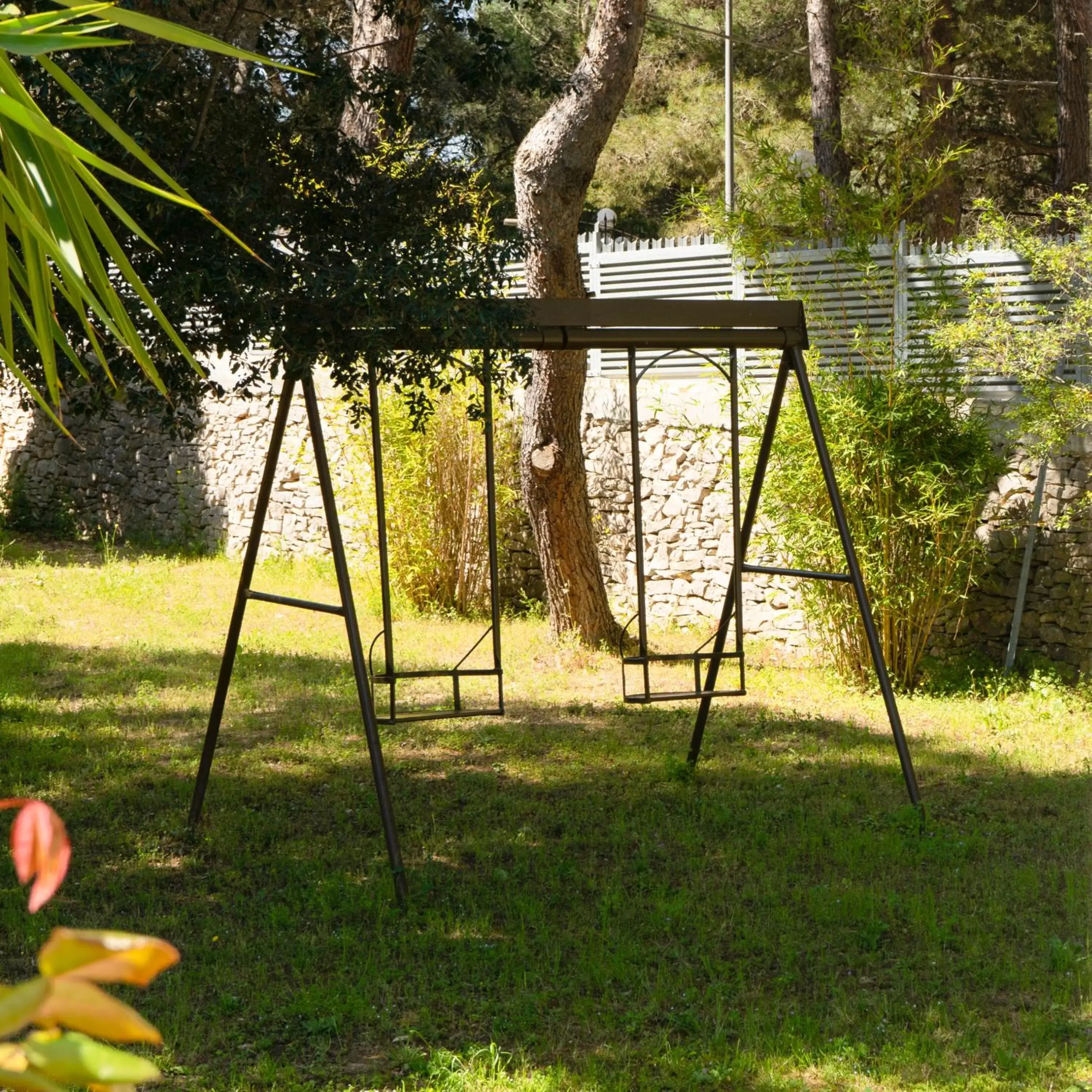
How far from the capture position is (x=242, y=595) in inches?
158

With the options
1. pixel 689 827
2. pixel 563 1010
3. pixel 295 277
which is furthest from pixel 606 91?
pixel 563 1010

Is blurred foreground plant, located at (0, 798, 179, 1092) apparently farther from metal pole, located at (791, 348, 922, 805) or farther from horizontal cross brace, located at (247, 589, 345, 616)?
metal pole, located at (791, 348, 922, 805)

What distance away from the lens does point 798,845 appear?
429cm

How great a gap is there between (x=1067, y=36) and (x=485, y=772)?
7302 millimetres

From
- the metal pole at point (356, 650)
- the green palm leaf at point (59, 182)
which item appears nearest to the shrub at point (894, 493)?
the metal pole at point (356, 650)

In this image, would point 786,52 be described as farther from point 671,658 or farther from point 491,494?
point 671,658

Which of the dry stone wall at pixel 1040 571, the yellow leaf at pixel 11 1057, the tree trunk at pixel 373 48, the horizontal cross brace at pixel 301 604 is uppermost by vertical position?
the tree trunk at pixel 373 48

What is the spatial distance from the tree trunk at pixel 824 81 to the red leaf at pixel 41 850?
964 cm

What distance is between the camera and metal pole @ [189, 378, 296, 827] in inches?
151

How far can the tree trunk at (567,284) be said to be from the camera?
6.73 m

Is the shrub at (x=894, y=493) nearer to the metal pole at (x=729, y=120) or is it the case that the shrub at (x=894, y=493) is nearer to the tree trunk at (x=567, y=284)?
the tree trunk at (x=567, y=284)

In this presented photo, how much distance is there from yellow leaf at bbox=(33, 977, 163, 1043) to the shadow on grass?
247cm

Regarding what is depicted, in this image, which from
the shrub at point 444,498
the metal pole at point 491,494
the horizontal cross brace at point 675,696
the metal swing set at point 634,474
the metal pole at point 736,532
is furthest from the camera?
the shrub at point 444,498

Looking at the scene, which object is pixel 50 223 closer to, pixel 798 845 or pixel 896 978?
pixel 896 978
